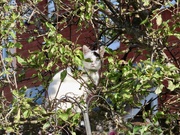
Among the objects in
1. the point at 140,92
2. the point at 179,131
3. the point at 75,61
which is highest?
the point at 75,61

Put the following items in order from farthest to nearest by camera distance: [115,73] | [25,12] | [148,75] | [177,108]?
[25,12] < [177,108] < [115,73] < [148,75]

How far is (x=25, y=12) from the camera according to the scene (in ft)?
14.0

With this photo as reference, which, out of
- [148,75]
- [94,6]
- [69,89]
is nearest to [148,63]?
[148,75]

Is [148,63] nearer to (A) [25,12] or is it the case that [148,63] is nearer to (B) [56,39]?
(B) [56,39]

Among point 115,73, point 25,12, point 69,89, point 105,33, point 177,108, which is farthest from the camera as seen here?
point 105,33

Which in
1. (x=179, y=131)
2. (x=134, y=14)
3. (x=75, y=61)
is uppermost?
(x=134, y=14)

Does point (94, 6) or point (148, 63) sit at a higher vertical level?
point (94, 6)

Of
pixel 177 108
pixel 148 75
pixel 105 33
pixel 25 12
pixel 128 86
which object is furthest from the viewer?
pixel 105 33

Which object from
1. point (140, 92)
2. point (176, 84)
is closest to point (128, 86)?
point (140, 92)

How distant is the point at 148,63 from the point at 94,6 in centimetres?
84

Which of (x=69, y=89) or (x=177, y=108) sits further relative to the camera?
(x=69, y=89)

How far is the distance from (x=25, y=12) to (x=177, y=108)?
66.5 inches

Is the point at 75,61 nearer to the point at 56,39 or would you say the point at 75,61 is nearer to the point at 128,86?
the point at 56,39

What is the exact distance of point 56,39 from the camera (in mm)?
3223
